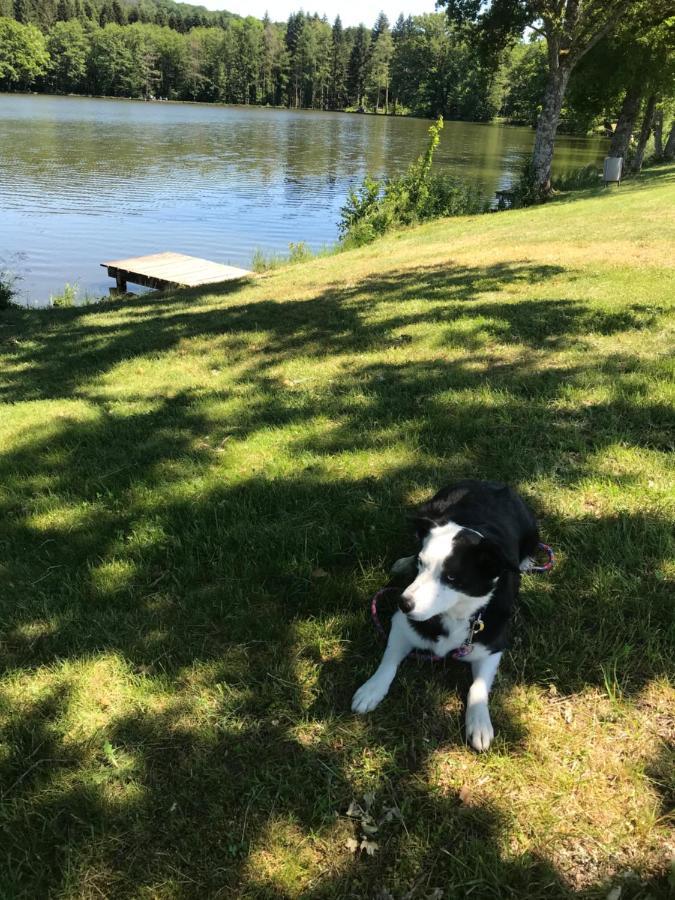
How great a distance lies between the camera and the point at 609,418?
4.21 metres

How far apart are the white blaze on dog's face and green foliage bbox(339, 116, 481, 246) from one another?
16.8 m

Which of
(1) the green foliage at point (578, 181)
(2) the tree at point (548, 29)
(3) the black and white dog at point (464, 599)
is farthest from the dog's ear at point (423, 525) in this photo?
(1) the green foliage at point (578, 181)

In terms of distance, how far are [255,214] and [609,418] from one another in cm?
2436

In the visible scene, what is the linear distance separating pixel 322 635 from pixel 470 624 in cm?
74

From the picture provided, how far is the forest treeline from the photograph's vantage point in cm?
10612

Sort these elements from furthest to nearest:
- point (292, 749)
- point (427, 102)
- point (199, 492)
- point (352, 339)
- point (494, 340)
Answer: point (427, 102) → point (352, 339) → point (494, 340) → point (199, 492) → point (292, 749)

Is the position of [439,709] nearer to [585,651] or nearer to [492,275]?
[585,651]

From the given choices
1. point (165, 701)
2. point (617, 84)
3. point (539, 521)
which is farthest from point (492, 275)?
point (617, 84)

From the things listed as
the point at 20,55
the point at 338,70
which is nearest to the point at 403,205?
the point at 20,55

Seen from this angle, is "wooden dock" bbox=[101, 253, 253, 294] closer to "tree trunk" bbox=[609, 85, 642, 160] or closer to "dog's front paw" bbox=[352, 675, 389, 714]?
"dog's front paw" bbox=[352, 675, 389, 714]

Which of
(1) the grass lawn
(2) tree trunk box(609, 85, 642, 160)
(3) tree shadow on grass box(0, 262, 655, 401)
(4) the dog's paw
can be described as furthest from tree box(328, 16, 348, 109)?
(4) the dog's paw

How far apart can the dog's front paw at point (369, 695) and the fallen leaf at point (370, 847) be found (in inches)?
19.2

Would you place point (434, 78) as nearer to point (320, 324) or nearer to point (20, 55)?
point (20, 55)

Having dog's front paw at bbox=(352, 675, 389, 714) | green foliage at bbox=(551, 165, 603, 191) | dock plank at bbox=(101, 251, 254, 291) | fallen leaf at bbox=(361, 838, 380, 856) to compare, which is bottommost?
fallen leaf at bbox=(361, 838, 380, 856)
